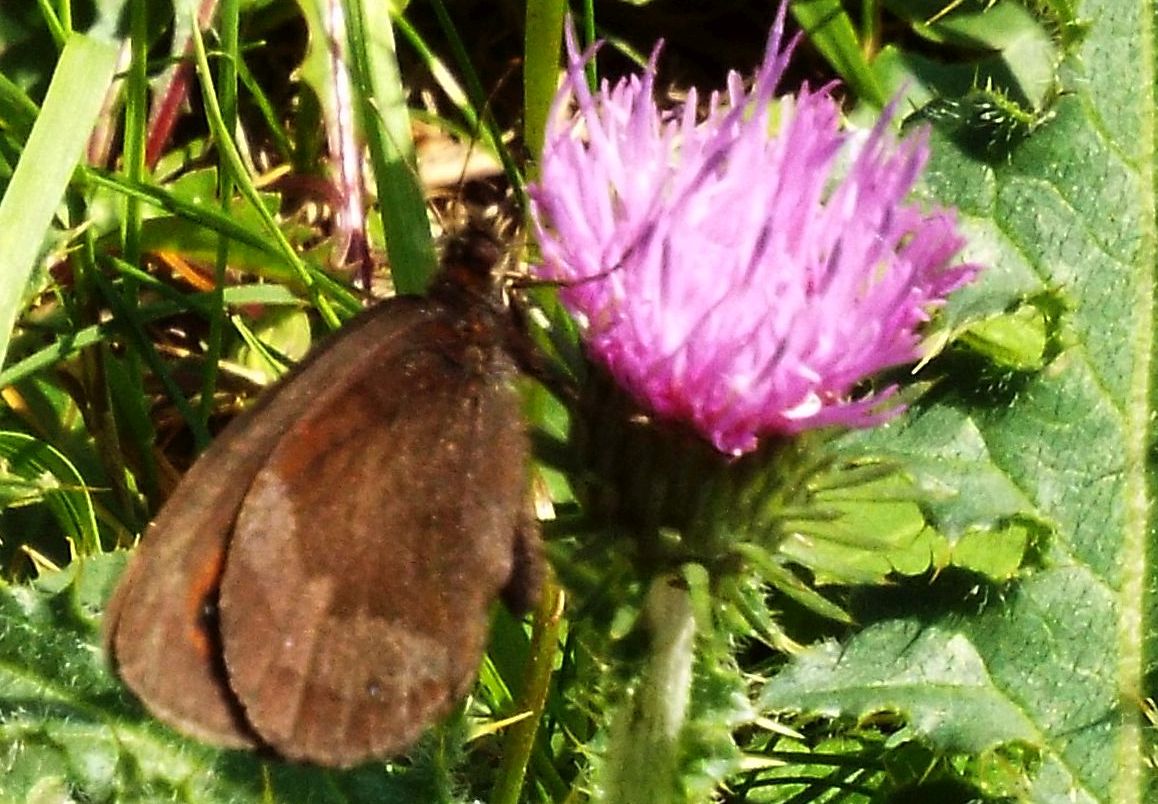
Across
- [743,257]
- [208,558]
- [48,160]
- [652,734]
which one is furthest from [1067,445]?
[48,160]

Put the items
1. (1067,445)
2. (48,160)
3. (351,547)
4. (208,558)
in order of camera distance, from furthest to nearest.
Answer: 1. (48,160)
2. (1067,445)
3. (351,547)
4. (208,558)

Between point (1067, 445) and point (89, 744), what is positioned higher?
point (1067, 445)

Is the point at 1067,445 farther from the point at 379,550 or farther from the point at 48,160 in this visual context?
the point at 48,160

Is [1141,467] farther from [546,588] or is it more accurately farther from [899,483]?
[546,588]

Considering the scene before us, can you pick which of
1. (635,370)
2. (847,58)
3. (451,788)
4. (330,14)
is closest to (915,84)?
(847,58)

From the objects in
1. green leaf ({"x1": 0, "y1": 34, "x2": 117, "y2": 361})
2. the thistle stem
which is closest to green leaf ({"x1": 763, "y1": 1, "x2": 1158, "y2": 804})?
the thistle stem

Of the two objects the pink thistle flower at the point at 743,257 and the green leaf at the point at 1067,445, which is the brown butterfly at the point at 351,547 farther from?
the green leaf at the point at 1067,445
